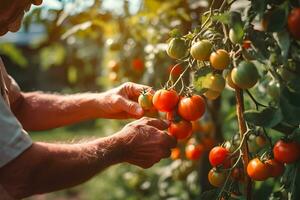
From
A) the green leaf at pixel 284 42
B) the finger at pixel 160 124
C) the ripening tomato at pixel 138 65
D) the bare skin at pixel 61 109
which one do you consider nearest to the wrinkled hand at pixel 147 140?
the finger at pixel 160 124

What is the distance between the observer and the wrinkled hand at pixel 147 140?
1.88m

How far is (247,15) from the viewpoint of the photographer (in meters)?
1.52

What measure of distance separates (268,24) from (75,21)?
2.37m

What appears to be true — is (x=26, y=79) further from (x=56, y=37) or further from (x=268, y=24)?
(x=268, y=24)

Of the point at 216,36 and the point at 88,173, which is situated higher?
the point at 216,36

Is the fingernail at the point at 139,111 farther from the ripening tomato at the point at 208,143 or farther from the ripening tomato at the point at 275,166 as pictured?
the ripening tomato at the point at 208,143

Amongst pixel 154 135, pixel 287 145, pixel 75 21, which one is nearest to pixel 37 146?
pixel 154 135

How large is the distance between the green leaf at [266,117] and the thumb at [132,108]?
0.62 meters

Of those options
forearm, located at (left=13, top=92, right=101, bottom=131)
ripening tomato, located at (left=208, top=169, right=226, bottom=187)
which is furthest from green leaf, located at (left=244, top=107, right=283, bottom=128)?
forearm, located at (left=13, top=92, right=101, bottom=131)

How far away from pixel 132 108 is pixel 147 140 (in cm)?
25

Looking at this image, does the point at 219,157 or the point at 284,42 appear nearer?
the point at 284,42

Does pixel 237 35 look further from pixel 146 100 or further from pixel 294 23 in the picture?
pixel 146 100

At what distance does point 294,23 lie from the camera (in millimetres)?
1373

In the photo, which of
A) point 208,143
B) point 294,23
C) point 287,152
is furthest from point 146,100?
point 208,143
